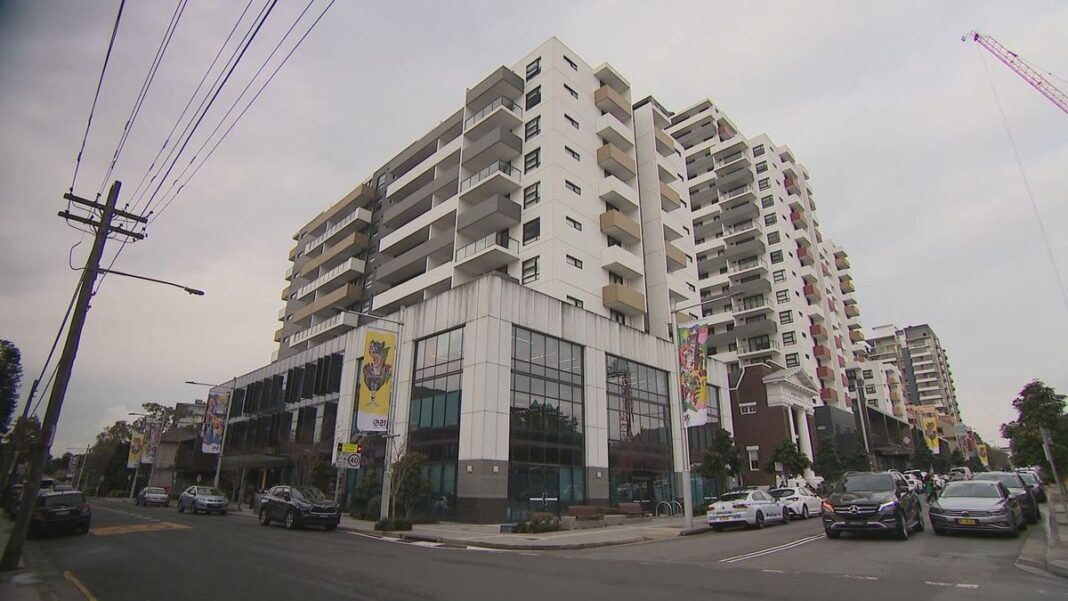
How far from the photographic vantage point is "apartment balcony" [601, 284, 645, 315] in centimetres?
4003

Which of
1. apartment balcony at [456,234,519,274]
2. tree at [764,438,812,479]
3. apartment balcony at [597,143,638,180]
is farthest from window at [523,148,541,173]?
tree at [764,438,812,479]

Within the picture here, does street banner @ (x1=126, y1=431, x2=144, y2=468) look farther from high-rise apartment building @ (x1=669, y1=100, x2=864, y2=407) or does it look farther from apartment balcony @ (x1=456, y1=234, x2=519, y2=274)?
high-rise apartment building @ (x1=669, y1=100, x2=864, y2=407)

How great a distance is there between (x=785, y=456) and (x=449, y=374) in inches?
1077

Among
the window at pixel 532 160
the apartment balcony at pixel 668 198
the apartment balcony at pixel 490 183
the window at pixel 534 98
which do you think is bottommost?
the apartment balcony at pixel 490 183

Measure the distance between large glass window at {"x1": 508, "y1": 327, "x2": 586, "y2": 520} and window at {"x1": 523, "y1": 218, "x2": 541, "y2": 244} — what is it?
939 centimetres

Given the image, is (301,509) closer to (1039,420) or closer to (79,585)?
(79,585)

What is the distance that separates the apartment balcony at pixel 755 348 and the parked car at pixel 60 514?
6324cm

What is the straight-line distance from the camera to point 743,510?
72.1 feet

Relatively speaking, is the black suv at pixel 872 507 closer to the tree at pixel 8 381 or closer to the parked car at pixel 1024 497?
the parked car at pixel 1024 497

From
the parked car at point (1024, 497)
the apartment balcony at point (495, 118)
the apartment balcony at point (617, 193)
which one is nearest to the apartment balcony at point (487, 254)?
the apartment balcony at point (617, 193)

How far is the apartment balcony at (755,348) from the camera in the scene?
65562mm

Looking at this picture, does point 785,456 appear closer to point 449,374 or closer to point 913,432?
point 449,374

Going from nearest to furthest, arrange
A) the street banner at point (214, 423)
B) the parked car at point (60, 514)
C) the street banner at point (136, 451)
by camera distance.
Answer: the parked car at point (60, 514) < the street banner at point (214, 423) < the street banner at point (136, 451)

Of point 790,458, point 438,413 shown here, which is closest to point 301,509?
point 438,413
